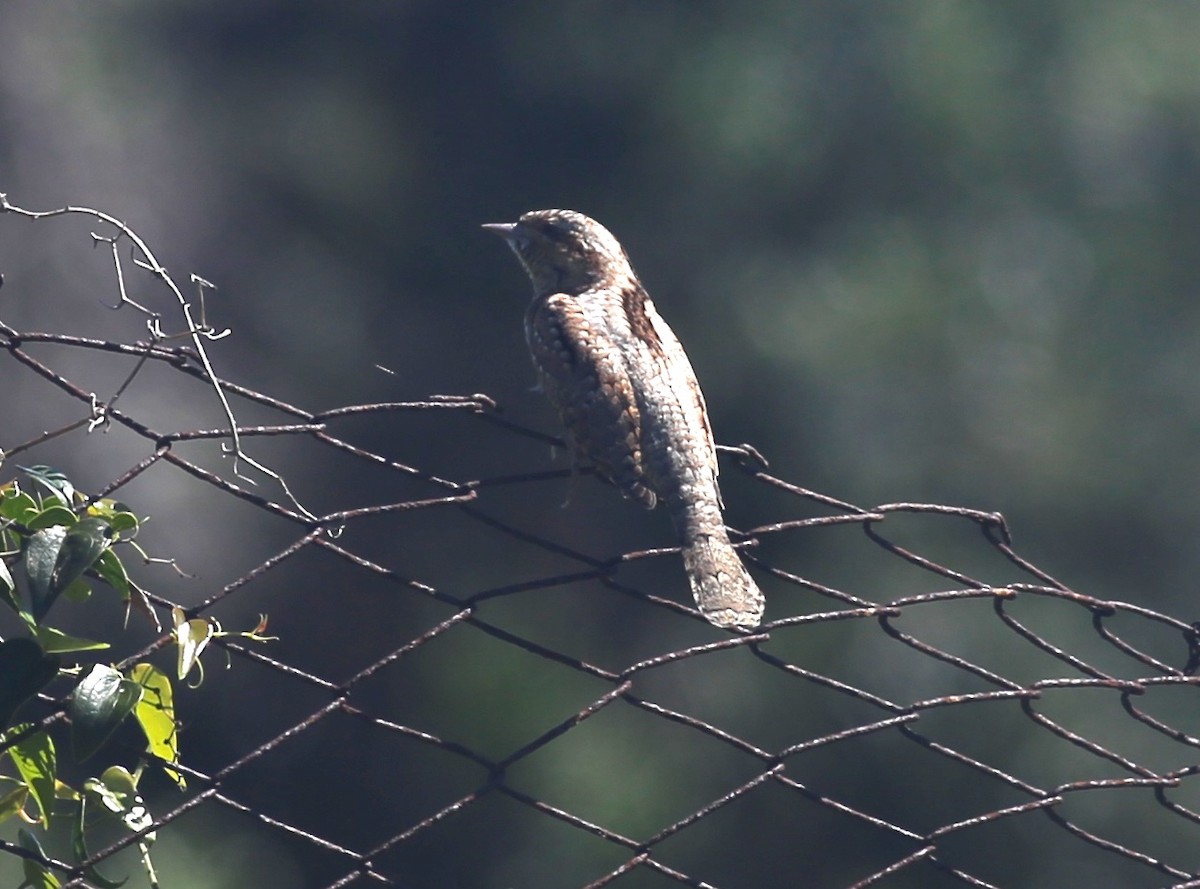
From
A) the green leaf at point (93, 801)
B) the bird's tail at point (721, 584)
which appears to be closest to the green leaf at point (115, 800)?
the green leaf at point (93, 801)

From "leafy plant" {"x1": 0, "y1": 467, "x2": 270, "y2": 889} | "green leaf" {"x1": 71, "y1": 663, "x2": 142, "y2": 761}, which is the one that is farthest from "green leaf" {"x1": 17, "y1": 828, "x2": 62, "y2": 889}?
"green leaf" {"x1": 71, "y1": 663, "x2": 142, "y2": 761}

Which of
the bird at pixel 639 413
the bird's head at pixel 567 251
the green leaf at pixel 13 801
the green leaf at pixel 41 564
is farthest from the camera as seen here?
the bird's head at pixel 567 251

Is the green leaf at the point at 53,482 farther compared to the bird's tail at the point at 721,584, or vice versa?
the bird's tail at the point at 721,584

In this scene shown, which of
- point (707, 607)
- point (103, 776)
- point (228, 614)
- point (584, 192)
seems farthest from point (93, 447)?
point (103, 776)

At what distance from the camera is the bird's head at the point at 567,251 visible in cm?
345

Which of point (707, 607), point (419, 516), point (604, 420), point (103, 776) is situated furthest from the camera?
point (419, 516)

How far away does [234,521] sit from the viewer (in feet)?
20.6

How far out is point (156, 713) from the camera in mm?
1373

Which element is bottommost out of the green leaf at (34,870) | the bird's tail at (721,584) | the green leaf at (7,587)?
the bird's tail at (721,584)

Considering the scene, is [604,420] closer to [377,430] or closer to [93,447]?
[93,447]

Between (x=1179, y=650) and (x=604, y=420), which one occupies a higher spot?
(x=604, y=420)

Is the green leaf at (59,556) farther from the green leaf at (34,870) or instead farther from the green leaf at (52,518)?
the green leaf at (34,870)

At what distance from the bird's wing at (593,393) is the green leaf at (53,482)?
58.9 inches

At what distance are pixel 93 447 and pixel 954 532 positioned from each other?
125 inches
